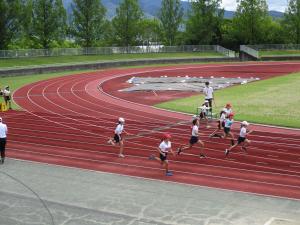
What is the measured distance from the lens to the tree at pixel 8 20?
58219mm

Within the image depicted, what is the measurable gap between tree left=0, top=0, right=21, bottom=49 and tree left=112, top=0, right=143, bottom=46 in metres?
18.1

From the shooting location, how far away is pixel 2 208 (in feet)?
43.0

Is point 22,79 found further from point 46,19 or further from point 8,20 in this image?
point 46,19

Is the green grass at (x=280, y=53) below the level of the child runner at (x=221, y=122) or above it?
above

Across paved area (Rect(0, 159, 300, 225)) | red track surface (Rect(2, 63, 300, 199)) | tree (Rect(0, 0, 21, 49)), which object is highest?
tree (Rect(0, 0, 21, 49))

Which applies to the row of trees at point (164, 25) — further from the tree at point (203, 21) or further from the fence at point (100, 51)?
the fence at point (100, 51)

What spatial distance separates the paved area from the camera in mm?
12211

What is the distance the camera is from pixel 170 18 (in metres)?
78.1

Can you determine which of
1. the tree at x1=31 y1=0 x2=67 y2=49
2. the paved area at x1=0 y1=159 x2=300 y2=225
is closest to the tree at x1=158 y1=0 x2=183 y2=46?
the tree at x1=31 y1=0 x2=67 y2=49

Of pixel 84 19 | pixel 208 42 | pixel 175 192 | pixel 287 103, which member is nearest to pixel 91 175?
pixel 175 192

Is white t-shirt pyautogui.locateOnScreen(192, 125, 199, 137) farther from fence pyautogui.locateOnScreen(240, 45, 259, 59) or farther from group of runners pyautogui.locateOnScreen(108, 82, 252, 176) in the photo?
fence pyautogui.locateOnScreen(240, 45, 259, 59)

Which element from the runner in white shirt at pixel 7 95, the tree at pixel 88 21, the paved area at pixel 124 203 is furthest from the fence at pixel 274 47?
the paved area at pixel 124 203

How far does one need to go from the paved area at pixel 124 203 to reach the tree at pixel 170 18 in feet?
210

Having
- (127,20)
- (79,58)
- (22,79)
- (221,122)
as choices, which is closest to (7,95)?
(221,122)
